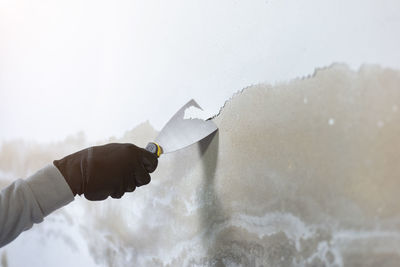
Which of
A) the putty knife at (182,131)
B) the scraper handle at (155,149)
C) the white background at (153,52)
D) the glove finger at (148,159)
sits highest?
the white background at (153,52)

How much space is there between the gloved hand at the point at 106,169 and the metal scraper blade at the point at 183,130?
63 mm

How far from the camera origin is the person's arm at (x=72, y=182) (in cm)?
106

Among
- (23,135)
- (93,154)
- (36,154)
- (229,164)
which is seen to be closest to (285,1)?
(229,164)

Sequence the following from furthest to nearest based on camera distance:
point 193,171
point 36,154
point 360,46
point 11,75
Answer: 1. point 11,75
2. point 36,154
3. point 193,171
4. point 360,46

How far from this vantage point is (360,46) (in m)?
0.76

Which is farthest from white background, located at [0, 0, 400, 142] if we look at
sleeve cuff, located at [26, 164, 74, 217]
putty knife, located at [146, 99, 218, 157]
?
sleeve cuff, located at [26, 164, 74, 217]

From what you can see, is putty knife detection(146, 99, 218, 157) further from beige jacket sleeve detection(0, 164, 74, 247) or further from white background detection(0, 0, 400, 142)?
beige jacket sleeve detection(0, 164, 74, 247)

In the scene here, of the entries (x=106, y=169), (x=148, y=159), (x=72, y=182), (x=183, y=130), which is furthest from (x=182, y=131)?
(x=72, y=182)

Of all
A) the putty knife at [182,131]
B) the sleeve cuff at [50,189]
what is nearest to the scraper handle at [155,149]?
the putty knife at [182,131]

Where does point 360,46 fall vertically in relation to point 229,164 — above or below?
above

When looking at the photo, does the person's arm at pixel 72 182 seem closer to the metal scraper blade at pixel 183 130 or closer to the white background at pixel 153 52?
the metal scraper blade at pixel 183 130

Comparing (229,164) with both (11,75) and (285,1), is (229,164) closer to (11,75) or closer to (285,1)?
(285,1)

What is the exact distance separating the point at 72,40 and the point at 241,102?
942 mm

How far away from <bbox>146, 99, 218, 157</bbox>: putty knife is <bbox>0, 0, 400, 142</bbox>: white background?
43 mm
